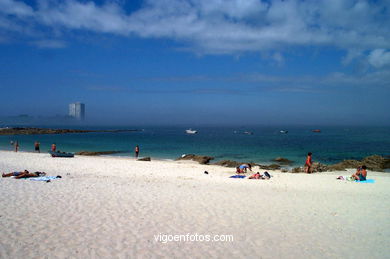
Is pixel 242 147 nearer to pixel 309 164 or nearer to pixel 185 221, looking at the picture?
pixel 309 164

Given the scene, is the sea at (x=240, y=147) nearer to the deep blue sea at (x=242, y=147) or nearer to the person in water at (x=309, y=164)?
the deep blue sea at (x=242, y=147)

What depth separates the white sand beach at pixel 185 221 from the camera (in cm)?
592

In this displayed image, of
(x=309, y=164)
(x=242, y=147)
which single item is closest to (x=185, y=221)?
(x=309, y=164)

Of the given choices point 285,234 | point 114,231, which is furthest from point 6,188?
point 285,234

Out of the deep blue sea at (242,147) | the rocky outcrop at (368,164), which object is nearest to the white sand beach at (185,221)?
the rocky outcrop at (368,164)

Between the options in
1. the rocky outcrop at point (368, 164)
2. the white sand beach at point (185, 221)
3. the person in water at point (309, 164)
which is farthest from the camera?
the rocky outcrop at point (368, 164)

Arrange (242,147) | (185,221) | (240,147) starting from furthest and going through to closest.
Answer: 1. (240,147)
2. (242,147)
3. (185,221)

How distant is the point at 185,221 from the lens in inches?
303

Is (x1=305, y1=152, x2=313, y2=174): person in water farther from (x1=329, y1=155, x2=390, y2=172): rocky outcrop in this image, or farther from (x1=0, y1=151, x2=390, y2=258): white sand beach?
(x1=0, y1=151, x2=390, y2=258): white sand beach

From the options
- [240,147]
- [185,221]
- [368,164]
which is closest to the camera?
[185,221]

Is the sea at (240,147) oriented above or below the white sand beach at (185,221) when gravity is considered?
below

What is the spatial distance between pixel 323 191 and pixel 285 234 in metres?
6.64

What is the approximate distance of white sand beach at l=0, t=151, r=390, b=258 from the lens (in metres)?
5.92

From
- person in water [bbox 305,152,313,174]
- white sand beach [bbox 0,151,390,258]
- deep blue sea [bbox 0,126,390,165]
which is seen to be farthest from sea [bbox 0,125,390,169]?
white sand beach [bbox 0,151,390,258]
